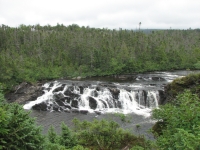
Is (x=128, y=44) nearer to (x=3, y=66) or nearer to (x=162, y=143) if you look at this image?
(x=3, y=66)

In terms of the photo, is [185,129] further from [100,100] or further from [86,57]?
[86,57]

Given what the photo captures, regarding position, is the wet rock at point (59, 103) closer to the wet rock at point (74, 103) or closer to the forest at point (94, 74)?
the wet rock at point (74, 103)

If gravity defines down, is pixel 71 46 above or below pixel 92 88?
above

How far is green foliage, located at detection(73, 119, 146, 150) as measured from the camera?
1703 cm

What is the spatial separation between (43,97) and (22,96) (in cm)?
410

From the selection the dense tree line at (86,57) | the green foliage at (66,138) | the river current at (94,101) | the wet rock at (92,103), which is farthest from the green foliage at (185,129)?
the dense tree line at (86,57)

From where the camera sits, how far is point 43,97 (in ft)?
126

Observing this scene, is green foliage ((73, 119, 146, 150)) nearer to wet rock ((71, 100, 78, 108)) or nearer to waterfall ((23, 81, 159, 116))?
waterfall ((23, 81, 159, 116))

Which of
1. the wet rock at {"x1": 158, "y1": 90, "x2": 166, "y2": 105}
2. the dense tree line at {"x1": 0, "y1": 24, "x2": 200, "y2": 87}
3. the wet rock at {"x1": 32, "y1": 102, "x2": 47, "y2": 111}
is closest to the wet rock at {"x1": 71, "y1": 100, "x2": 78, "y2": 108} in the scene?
the wet rock at {"x1": 32, "y1": 102, "x2": 47, "y2": 111}

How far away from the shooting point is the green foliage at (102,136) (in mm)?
17031

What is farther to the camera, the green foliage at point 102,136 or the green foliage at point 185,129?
the green foliage at point 102,136

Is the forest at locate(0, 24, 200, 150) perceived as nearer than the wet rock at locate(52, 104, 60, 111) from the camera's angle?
Yes

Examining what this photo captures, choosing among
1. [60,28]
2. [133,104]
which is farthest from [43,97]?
[60,28]

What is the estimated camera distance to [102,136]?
676 inches
